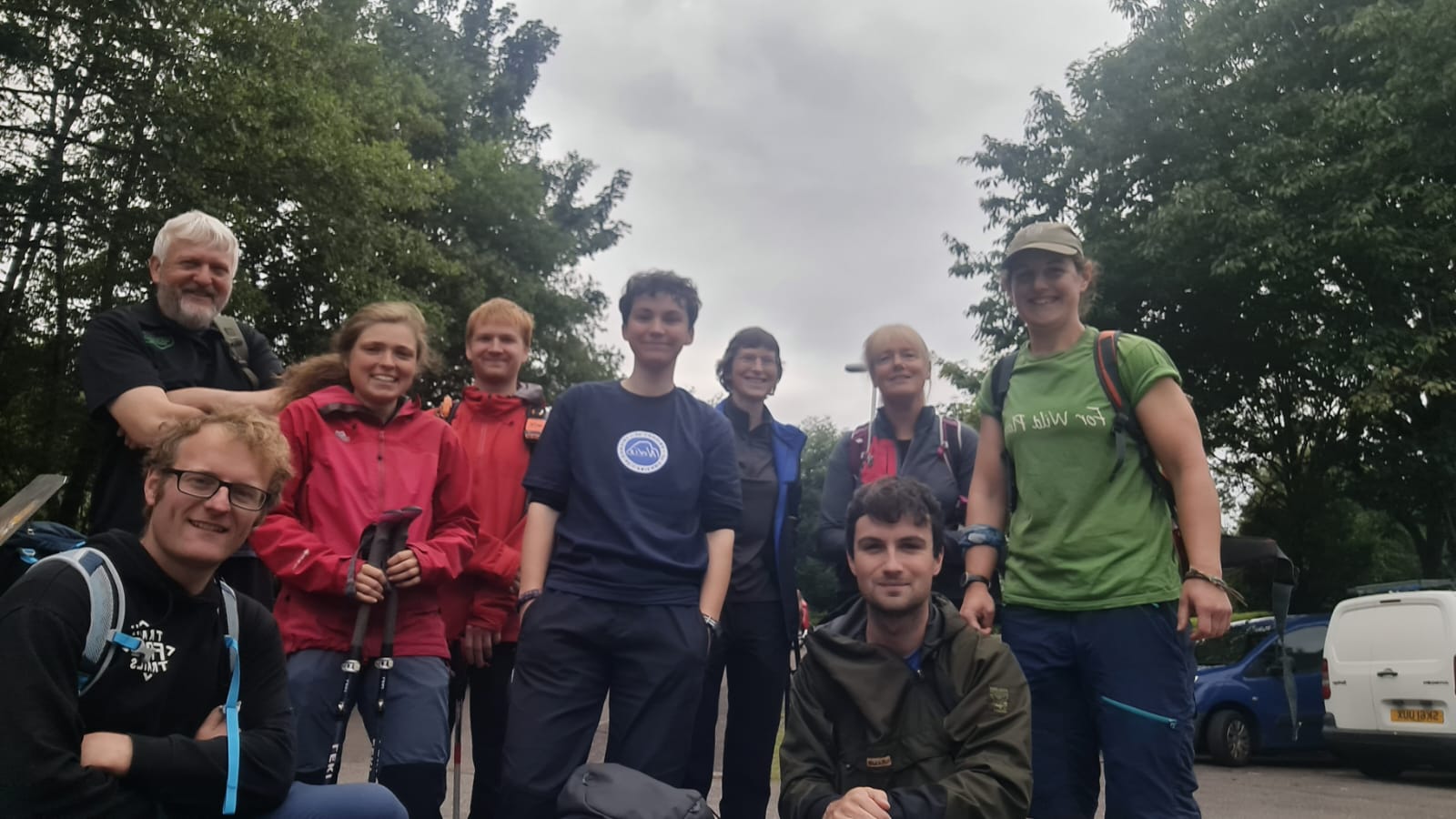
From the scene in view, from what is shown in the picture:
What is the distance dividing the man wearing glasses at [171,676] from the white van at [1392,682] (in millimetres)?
10876

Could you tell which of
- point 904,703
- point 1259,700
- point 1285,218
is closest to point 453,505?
point 904,703

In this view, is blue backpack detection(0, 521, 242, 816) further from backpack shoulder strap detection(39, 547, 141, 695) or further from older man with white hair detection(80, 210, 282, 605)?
older man with white hair detection(80, 210, 282, 605)

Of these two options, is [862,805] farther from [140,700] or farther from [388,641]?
[140,700]

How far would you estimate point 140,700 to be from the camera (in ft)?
8.23

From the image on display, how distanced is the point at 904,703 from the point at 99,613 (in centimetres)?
212

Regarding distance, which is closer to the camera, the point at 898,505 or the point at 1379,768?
the point at 898,505

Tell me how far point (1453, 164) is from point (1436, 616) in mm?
7393

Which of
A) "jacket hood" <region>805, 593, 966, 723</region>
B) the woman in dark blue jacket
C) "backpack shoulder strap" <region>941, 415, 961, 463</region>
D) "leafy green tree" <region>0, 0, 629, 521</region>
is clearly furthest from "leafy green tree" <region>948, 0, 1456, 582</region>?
"jacket hood" <region>805, 593, 966, 723</region>

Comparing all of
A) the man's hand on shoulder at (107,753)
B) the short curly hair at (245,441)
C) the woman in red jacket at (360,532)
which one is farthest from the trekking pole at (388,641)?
the man's hand on shoulder at (107,753)

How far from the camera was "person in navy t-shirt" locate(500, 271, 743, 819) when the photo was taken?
3.61 meters

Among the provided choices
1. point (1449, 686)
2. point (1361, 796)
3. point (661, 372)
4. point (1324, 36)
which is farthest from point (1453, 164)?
point (661, 372)

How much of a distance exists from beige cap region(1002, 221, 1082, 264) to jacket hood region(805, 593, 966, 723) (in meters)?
1.16

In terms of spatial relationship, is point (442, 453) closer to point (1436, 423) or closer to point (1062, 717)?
point (1062, 717)

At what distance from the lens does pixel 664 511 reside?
389 centimetres
